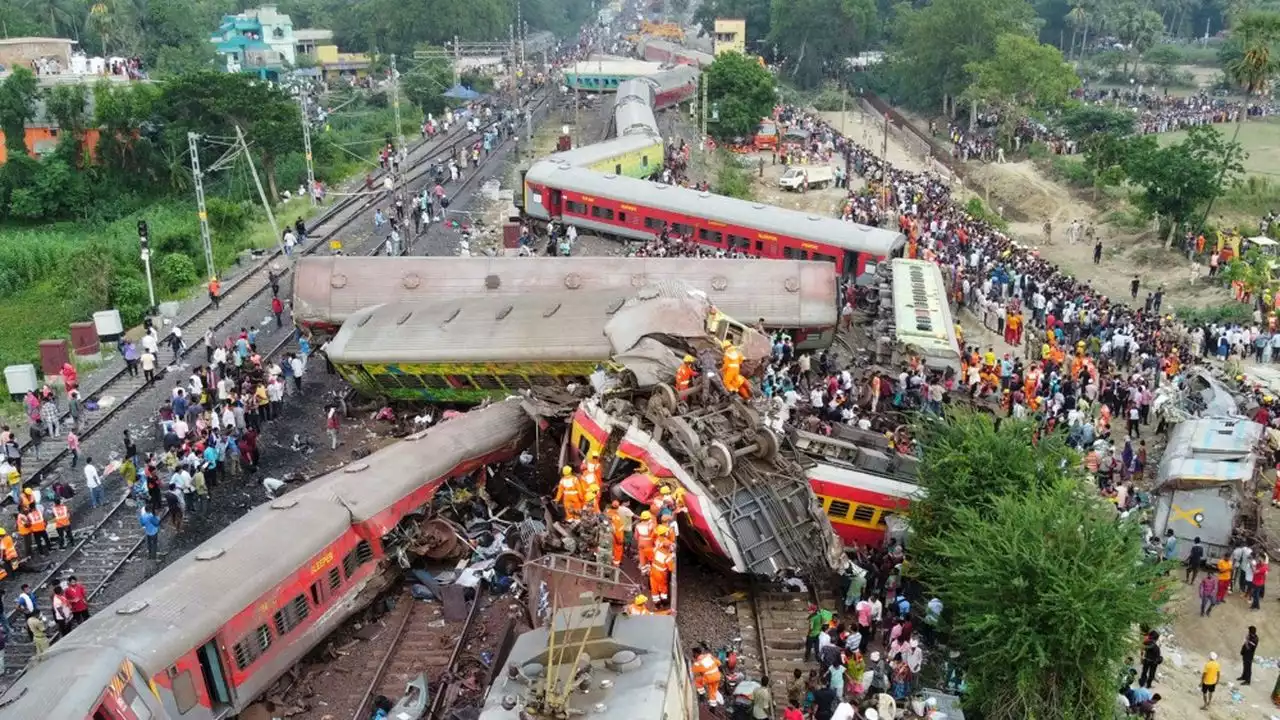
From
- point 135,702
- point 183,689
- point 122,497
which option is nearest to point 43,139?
point 122,497

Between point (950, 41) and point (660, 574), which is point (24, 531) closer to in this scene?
point (660, 574)

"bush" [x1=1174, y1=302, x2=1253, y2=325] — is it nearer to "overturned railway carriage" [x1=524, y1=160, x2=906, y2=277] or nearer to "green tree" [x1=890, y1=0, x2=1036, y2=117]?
"overturned railway carriage" [x1=524, y1=160, x2=906, y2=277]

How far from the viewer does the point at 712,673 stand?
50.9ft

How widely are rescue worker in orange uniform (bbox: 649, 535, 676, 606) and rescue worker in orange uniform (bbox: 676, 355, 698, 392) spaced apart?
14.0ft

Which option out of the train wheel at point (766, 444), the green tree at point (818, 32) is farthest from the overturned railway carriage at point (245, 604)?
the green tree at point (818, 32)

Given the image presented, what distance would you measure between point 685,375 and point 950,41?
67.5 meters

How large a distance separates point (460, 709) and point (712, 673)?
338 cm

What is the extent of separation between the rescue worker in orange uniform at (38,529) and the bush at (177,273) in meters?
22.0

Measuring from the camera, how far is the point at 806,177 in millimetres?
57281

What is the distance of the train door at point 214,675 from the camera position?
15.3 m

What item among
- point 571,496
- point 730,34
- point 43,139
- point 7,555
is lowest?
point 7,555

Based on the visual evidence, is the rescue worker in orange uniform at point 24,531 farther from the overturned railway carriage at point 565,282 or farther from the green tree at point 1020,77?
the green tree at point 1020,77

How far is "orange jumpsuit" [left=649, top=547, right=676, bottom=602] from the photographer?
54.8ft

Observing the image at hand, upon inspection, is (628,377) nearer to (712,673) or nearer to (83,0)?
(712,673)
